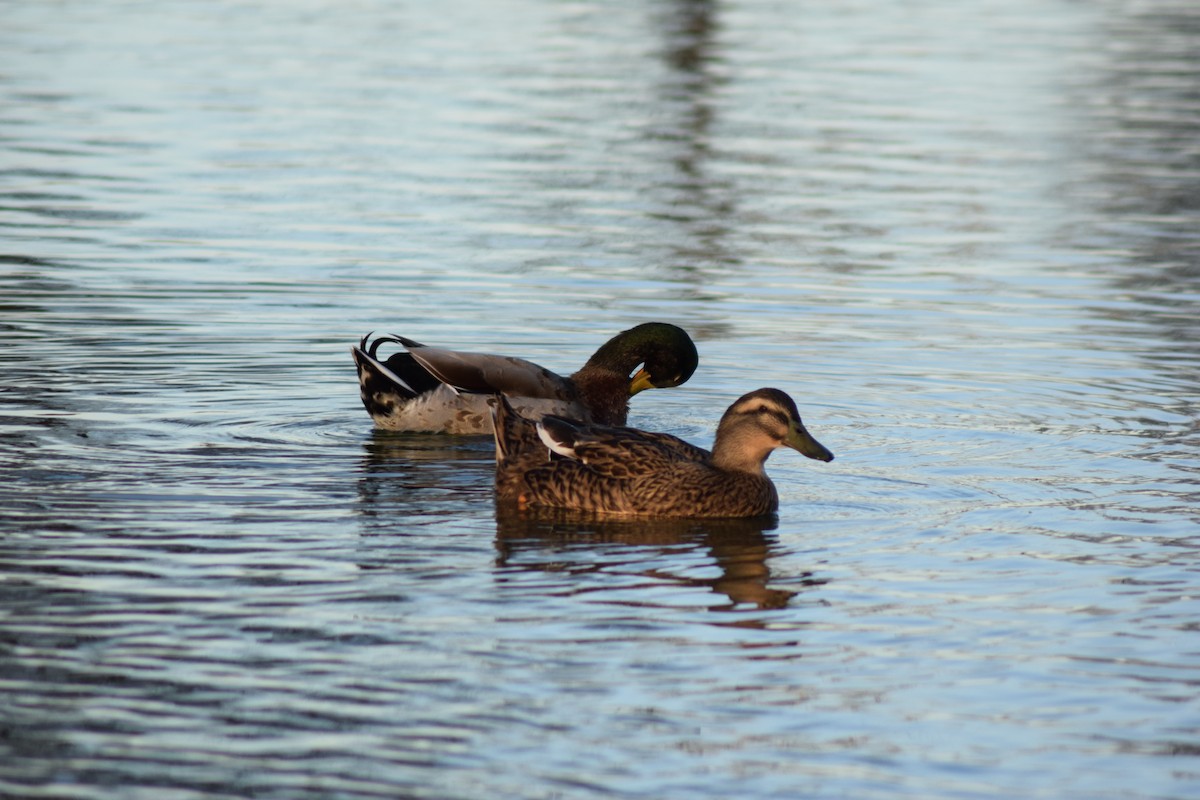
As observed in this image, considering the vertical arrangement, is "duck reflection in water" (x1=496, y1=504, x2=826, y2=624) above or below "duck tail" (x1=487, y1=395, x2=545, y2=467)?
below

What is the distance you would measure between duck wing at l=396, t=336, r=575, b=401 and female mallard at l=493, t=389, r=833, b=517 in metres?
1.54

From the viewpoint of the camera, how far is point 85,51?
111 feet

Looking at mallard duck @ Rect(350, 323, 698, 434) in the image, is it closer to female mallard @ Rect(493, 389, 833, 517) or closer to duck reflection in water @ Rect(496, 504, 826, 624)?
female mallard @ Rect(493, 389, 833, 517)

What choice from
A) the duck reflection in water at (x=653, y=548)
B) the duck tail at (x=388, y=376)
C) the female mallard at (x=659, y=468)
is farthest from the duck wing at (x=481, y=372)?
the duck reflection in water at (x=653, y=548)

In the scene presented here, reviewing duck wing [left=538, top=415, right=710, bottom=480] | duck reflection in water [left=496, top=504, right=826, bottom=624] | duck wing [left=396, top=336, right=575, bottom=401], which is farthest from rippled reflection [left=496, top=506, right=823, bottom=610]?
duck wing [left=396, top=336, right=575, bottom=401]

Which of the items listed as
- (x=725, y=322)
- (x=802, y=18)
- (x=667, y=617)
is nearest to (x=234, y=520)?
(x=667, y=617)

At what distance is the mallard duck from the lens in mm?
12445

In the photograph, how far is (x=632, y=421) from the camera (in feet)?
44.1

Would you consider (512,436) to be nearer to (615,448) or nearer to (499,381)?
(615,448)

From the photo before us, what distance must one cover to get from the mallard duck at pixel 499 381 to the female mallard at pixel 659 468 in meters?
1.57

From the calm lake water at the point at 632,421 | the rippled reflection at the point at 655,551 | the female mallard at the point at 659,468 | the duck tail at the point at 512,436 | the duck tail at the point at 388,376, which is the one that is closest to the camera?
the calm lake water at the point at 632,421

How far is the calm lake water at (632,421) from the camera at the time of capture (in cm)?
699

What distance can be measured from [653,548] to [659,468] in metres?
0.83

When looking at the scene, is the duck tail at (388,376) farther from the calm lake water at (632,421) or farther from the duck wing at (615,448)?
the duck wing at (615,448)
